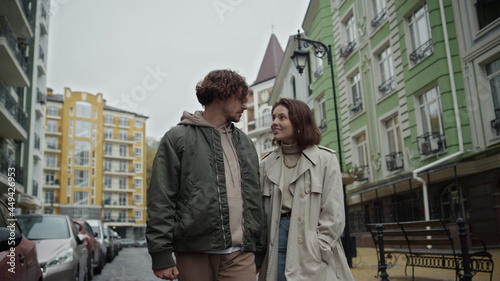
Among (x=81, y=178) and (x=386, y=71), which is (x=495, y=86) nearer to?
(x=386, y=71)

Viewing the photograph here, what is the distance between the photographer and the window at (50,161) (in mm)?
81062

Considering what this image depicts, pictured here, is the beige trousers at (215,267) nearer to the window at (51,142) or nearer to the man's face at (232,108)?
the man's face at (232,108)

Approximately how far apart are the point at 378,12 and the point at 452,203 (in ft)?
31.8

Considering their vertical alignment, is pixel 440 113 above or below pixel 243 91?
above

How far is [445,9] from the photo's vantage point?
15.5 meters

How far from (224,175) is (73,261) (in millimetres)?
6058

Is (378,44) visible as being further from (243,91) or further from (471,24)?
(243,91)

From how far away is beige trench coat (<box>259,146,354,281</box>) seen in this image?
3.04 meters

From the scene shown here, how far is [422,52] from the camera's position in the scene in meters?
17.0

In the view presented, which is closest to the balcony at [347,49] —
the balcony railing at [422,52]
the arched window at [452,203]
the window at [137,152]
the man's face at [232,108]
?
the balcony railing at [422,52]

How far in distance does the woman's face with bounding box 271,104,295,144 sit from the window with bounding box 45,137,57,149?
277 ft

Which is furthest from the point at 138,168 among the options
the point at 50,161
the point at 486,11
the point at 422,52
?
the point at 486,11

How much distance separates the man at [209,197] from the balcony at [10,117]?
23.6 meters

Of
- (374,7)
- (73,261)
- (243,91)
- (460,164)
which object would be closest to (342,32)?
(374,7)
